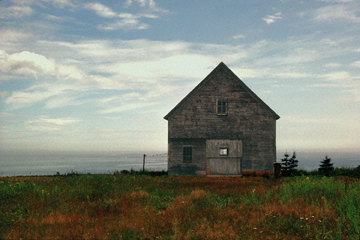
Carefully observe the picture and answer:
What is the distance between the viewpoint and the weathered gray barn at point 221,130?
24125 millimetres

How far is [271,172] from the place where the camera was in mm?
23750

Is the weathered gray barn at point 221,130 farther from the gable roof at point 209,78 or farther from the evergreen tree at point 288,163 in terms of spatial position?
the evergreen tree at point 288,163

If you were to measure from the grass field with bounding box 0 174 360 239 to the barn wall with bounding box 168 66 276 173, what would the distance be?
42.9ft

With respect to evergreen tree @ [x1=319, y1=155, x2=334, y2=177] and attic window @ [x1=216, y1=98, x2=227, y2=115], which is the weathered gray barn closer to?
attic window @ [x1=216, y1=98, x2=227, y2=115]

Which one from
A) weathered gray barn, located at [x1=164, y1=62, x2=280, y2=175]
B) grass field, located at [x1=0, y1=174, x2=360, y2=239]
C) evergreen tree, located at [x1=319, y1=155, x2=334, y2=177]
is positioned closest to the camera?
grass field, located at [x1=0, y1=174, x2=360, y2=239]

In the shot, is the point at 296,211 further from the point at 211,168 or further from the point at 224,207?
the point at 211,168

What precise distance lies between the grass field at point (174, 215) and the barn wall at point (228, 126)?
13.1 m

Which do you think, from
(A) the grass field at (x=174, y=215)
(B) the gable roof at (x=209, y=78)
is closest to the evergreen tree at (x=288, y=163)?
(B) the gable roof at (x=209, y=78)

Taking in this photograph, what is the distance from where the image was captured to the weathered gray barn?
24.1 meters

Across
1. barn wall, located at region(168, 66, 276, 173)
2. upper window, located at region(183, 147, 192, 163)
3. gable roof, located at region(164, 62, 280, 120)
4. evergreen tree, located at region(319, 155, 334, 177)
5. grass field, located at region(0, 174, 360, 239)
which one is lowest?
grass field, located at region(0, 174, 360, 239)

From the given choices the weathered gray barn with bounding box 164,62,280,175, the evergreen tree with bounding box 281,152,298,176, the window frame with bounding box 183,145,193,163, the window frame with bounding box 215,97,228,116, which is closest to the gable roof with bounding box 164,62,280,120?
the weathered gray barn with bounding box 164,62,280,175

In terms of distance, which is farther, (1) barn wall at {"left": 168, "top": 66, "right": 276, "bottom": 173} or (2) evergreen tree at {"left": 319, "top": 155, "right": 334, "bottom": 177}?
(2) evergreen tree at {"left": 319, "top": 155, "right": 334, "bottom": 177}

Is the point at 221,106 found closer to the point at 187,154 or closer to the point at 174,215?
the point at 187,154

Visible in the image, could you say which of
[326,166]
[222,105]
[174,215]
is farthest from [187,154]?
[174,215]
